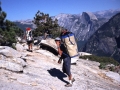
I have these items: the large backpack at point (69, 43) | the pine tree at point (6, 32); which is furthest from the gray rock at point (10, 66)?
the pine tree at point (6, 32)

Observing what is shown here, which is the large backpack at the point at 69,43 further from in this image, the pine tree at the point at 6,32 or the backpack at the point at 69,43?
the pine tree at the point at 6,32

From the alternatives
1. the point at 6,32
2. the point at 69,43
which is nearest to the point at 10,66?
the point at 69,43

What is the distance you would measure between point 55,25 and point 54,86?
124ft

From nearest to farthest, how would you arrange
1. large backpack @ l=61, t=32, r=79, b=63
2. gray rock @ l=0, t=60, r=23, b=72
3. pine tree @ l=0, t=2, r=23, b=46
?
large backpack @ l=61, t=32, r=79, b=63 < gray rock @ l=0, t=60, r=23, b=72 < pine tree @ l=0, t=2, r=23, b=46

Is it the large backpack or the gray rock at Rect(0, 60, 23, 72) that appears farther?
the gray rock at Rect(0, 60, 23, 72)

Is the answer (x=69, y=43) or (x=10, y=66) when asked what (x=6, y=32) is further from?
(x=69, y=43)

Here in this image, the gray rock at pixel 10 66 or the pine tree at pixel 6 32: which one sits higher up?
the pine tree at pixel 6 32

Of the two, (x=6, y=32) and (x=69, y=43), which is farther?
(x=6, y=32)

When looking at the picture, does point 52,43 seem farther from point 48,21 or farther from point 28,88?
point 48,21

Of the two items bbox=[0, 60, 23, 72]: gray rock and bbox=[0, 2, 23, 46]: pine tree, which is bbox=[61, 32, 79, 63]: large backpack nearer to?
bbox=[0, 60, 23, 72]: gray rock

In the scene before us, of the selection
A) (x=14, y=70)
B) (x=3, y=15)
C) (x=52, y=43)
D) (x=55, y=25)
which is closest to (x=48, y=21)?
(x=55, y=25)

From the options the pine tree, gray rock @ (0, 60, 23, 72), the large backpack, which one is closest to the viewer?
the large backpack

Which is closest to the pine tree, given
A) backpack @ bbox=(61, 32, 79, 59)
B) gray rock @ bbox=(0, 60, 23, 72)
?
gray rock @ bbox=(0, 60, 23, 72)

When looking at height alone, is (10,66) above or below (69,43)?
below
